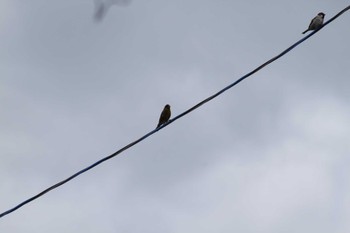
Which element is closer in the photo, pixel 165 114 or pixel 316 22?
pixel 316 22

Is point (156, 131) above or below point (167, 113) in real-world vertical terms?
below

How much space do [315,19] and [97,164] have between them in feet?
26.2

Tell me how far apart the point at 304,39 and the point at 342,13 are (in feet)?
2.15

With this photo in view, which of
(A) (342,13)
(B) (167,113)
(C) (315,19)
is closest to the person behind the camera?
(A) (342,13)

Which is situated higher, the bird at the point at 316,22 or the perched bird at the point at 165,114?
the perched bird at the point at 165,114

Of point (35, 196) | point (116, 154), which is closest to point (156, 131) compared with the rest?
point (116, 154)

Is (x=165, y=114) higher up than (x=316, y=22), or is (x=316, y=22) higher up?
(x=165, y=114)

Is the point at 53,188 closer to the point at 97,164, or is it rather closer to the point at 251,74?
the point at 97,164

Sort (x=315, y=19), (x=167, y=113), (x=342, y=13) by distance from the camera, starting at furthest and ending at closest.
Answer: (x=167, y=113) < (x=315, y=19) < (x=342, y=13)

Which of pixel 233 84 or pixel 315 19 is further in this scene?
pixel 315 19

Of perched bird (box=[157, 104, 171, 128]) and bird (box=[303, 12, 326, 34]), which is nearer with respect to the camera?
bird (box=[303, 12, 326, 34])

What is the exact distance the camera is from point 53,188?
7.38m

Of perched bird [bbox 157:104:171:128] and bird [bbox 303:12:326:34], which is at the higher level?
perched bird [bbox 157:104:171:128]

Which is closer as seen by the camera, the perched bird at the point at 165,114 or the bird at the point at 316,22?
the bird at the point at 316,22
